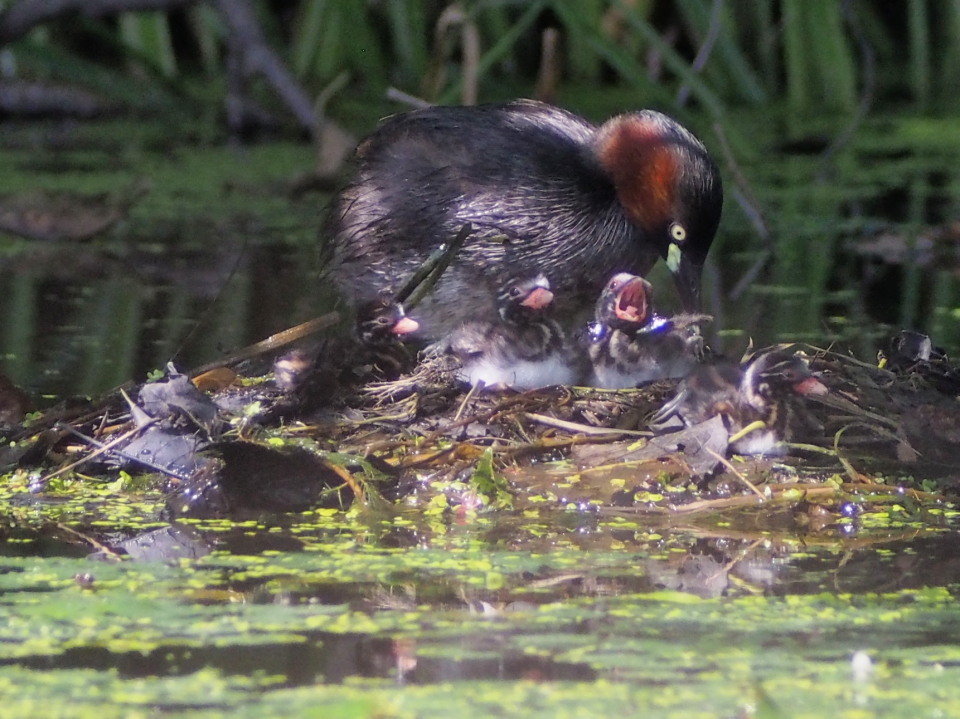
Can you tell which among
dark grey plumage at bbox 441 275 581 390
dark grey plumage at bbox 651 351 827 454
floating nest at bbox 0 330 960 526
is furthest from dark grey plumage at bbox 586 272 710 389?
dark grey plumage at bbox 651 351 827 454

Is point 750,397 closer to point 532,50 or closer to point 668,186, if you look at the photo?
point 668,186

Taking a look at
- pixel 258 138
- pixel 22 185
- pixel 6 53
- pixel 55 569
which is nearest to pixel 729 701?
pixel 55 569

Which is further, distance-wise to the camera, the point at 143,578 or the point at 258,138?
the point at 258,138

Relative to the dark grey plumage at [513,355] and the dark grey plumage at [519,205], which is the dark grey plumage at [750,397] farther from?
the dark grey plumage at [519,205]

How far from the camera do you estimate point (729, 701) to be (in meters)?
2.70

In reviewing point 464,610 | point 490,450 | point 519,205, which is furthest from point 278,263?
point 464,610

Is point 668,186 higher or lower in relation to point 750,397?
higher

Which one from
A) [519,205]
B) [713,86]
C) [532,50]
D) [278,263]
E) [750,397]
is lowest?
[750,397]

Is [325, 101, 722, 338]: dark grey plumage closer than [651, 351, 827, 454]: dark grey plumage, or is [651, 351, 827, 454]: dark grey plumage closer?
[651, 351, 827, 454]: dark grey plumage

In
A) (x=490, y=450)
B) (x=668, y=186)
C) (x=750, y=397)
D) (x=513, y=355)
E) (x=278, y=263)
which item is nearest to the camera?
(x=490, y=450)

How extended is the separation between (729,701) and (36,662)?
1.23m

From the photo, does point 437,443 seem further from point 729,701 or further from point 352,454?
point 729,701

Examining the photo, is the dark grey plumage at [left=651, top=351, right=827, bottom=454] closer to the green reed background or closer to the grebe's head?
the grebe's head

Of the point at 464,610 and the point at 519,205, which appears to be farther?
the point at 519,205
